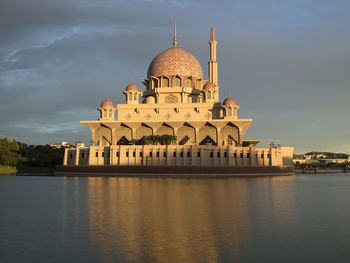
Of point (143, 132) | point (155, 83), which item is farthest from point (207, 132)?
point (155, 83)

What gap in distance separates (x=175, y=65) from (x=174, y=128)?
1320cm

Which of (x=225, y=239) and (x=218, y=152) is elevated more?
(x=218, y=152)

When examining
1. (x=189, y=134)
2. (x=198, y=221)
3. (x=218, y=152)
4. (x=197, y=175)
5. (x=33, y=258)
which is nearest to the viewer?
(x=33, y=258)

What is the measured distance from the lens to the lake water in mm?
11211

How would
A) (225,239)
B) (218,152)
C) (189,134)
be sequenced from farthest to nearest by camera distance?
1. (189,134)
2. (218,152)
3. (225,239)

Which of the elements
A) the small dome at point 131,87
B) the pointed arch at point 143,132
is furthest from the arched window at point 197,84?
the pointed arch at point 143,132

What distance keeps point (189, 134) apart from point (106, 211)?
49.8m

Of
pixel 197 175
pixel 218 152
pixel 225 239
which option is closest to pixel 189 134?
pixel 218 152

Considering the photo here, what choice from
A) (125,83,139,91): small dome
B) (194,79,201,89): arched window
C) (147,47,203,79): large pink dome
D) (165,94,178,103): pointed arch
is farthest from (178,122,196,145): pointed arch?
(125,83,139,91): small dome

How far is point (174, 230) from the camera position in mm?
14211

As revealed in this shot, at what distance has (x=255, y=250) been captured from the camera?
1175 centimetres

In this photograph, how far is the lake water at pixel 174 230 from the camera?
11211 millimetres

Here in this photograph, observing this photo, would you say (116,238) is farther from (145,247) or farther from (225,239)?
(225,239)

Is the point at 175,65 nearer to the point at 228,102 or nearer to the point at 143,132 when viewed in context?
the point at 228,102
